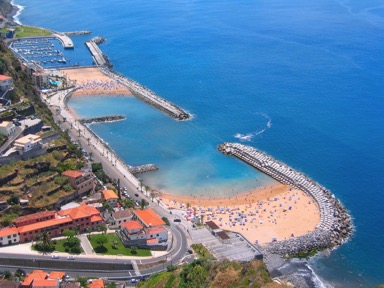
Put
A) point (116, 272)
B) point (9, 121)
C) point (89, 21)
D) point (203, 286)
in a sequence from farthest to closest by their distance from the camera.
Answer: point (89, 21) < point (9, 121) < point (116, 272) < point (203, 286)

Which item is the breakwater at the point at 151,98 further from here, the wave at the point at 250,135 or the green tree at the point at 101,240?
the green tree at the point at 101,240

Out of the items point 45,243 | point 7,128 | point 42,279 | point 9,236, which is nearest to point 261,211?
point 45,243

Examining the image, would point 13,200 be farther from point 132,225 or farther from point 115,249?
point 132,225

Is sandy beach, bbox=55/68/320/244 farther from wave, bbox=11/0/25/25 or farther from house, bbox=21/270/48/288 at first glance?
wave, bbox=11/0/25/25

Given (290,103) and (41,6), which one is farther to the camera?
(41,6)

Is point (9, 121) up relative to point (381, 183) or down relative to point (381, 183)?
up

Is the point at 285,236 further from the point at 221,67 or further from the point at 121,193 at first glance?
the point at 221,67

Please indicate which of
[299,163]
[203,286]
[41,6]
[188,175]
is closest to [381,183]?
[299,163]

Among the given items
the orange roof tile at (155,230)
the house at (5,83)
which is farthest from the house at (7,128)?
the orange roof tile at (155,230)
